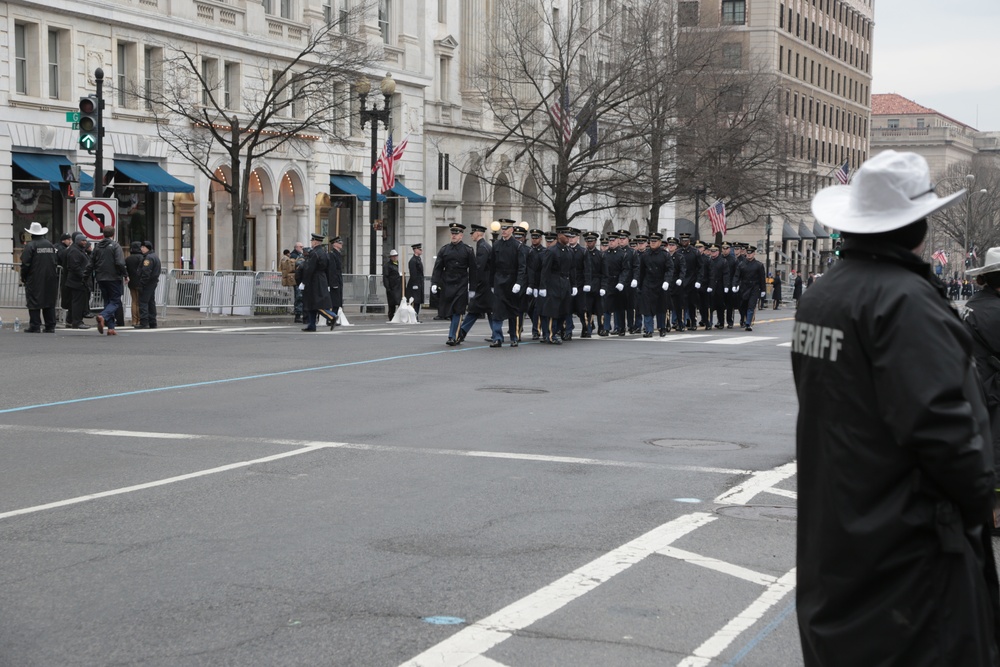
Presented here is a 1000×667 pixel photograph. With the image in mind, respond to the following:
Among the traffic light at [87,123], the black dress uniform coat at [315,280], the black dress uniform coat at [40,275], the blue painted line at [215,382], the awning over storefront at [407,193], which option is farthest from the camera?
the awning over storefront at [407,193]

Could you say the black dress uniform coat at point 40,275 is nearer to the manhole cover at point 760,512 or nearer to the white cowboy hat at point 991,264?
the manhole cover at point 760,512

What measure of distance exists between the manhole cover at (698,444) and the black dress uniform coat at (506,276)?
10.9 meters

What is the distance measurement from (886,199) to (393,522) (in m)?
4.97

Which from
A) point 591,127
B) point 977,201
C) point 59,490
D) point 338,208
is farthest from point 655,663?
point 977,201

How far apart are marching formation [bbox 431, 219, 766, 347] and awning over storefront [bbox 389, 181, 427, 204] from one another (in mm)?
19988

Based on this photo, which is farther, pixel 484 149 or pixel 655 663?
pixel 484 149

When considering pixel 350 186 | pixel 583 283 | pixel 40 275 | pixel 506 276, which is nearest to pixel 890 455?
pixel 506 276

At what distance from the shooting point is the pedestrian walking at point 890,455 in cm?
340

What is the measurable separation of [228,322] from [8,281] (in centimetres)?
492

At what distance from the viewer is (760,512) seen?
8.69 m

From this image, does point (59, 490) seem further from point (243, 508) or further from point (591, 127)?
point (591, 127)

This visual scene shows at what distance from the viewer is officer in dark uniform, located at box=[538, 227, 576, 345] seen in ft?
78.6

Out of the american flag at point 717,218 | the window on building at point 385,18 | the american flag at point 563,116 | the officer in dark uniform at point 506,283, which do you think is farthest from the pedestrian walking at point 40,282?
the american flag at point 717,218

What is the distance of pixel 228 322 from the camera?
3319cm
